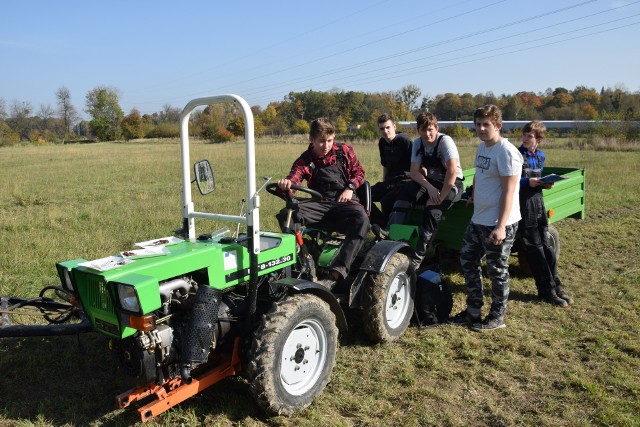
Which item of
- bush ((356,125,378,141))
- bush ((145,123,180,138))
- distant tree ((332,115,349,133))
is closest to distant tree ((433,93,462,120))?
distant tree ((332,115,349,133))

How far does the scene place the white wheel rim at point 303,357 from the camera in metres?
3.32

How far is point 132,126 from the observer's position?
82.9 meters

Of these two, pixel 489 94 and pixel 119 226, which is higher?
pixel 489 94

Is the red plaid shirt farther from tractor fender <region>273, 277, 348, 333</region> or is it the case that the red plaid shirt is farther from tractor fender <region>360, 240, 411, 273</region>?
tractor fender <region>273, 277, 348, 333</region>

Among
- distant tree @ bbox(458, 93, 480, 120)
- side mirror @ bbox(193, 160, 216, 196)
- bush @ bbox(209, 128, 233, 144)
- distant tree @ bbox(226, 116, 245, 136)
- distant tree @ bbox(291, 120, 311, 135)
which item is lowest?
side mirror @ bbox(193, 160, 216, 196)

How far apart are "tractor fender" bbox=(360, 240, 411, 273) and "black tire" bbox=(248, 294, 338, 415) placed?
2.49 ft

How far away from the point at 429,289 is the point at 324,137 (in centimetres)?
172

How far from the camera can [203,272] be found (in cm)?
319

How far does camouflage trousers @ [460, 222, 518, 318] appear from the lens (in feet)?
15.1

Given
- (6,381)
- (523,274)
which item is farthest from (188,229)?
(523,274)

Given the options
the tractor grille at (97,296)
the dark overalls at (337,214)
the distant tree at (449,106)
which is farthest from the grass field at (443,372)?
the distant tree at (449,106)

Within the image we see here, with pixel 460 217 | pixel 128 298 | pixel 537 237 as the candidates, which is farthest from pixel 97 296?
pixel 537 237

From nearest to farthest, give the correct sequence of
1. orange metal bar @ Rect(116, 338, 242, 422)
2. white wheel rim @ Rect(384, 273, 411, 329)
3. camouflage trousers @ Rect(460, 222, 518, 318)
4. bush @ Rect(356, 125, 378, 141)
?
orange metal bar @ Rect(116, 338, 242, 422)
white wheel rim @ Rect(384, 273, 411, 329)
camouflage trousers @ Rect(460, 222, 518, 318)
bush @ Rect(356, 125, 378, 141)

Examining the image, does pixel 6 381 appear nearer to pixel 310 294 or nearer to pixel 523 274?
pixel 310 294
